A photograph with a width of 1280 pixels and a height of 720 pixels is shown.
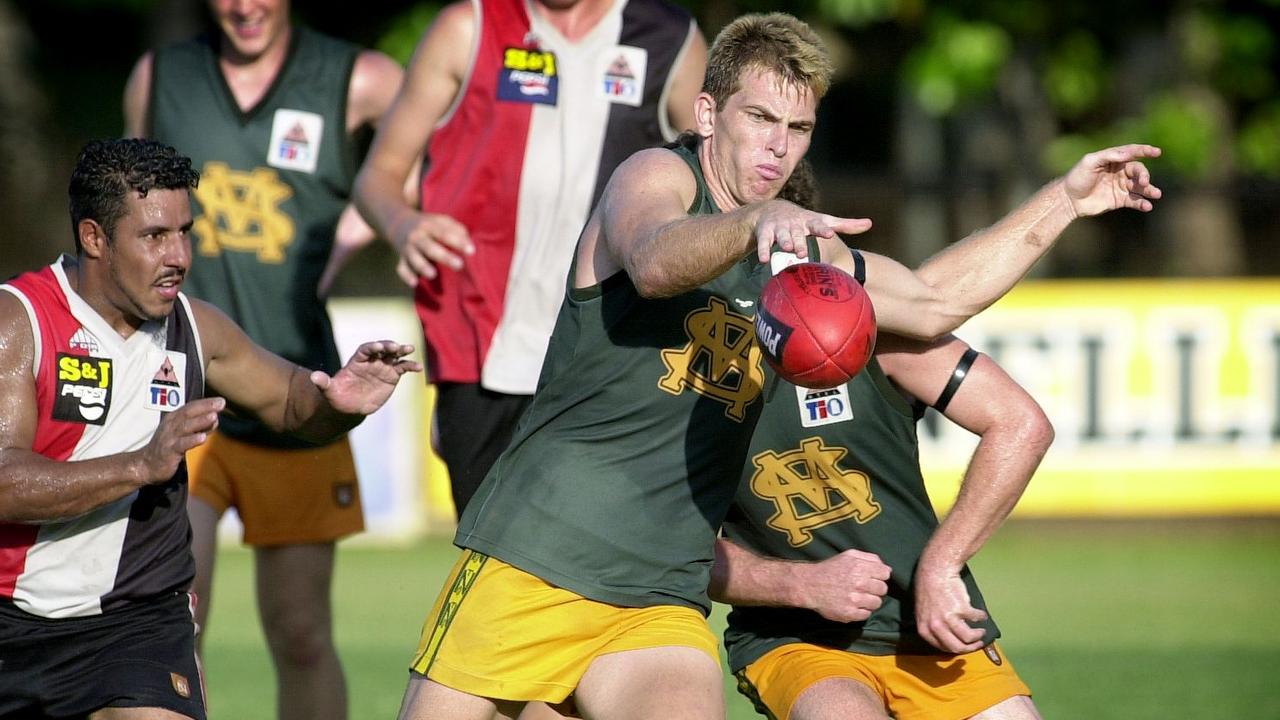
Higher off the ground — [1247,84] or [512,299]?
[1247,84]

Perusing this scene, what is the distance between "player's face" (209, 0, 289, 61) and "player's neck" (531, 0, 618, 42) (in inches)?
45.0

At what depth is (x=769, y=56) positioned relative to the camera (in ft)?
13.7

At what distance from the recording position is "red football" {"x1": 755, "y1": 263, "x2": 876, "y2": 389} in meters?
3.78

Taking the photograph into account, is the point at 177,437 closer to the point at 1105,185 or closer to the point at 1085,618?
the point at 1105,185

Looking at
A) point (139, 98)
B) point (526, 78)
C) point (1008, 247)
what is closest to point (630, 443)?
point (1008, 247)

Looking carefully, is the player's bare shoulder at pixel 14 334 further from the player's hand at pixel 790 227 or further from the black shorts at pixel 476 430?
the player's hand at pixel 790 227

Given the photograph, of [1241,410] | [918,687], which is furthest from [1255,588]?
[918,687]

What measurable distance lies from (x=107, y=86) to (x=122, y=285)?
18.8 m

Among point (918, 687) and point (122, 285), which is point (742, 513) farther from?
point (122, 285)

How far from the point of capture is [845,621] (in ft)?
14.8

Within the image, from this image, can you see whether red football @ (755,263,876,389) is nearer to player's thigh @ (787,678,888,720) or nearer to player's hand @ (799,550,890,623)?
player's hand @ (799,550,890,623)

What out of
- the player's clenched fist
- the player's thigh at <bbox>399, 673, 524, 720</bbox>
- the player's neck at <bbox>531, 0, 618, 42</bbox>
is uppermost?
the player's neck at <bbox>531, 0, 618, 42</bbox>

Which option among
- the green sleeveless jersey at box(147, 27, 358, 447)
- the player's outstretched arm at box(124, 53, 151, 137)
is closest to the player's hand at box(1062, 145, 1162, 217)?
the green sleeveless jersey at box(147, 27, 358, 447)

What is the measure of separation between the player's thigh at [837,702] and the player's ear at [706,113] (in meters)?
1.51
